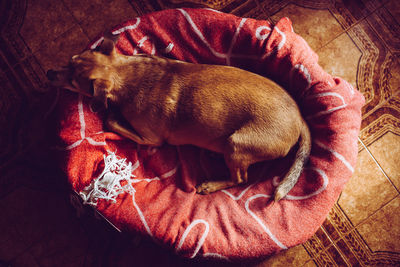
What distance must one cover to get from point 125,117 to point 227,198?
3.44ft

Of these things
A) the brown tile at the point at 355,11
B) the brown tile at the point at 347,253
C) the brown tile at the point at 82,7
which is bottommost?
the brown tile at the point at 347,253

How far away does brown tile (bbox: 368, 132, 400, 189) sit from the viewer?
8.71 feet

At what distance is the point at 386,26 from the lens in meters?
2.84

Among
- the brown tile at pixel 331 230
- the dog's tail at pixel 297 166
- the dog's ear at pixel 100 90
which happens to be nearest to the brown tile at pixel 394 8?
the dog's tail at pixel 297 166

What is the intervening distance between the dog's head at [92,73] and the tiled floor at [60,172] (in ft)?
2.69

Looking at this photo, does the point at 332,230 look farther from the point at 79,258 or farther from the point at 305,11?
the point at 79,258

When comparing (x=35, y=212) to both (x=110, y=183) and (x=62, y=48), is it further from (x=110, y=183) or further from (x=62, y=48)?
(x=62, y=48)

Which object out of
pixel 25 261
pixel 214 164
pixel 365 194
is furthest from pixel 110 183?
pixel 365 194

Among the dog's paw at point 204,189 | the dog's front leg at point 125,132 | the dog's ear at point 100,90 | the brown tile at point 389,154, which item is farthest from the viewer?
the brown tile at point 389,154

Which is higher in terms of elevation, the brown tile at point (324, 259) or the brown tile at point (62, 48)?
the brown tile at point (62, 48)

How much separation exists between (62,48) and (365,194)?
322 cm

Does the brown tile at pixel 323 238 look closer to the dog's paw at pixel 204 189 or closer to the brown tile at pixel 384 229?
the brown tile at pixel 384 229

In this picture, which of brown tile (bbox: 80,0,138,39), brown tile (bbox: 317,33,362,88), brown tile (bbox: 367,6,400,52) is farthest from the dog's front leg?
brown tile (bbox: 367,6,400,52)

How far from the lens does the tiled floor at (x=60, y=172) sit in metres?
2.57
